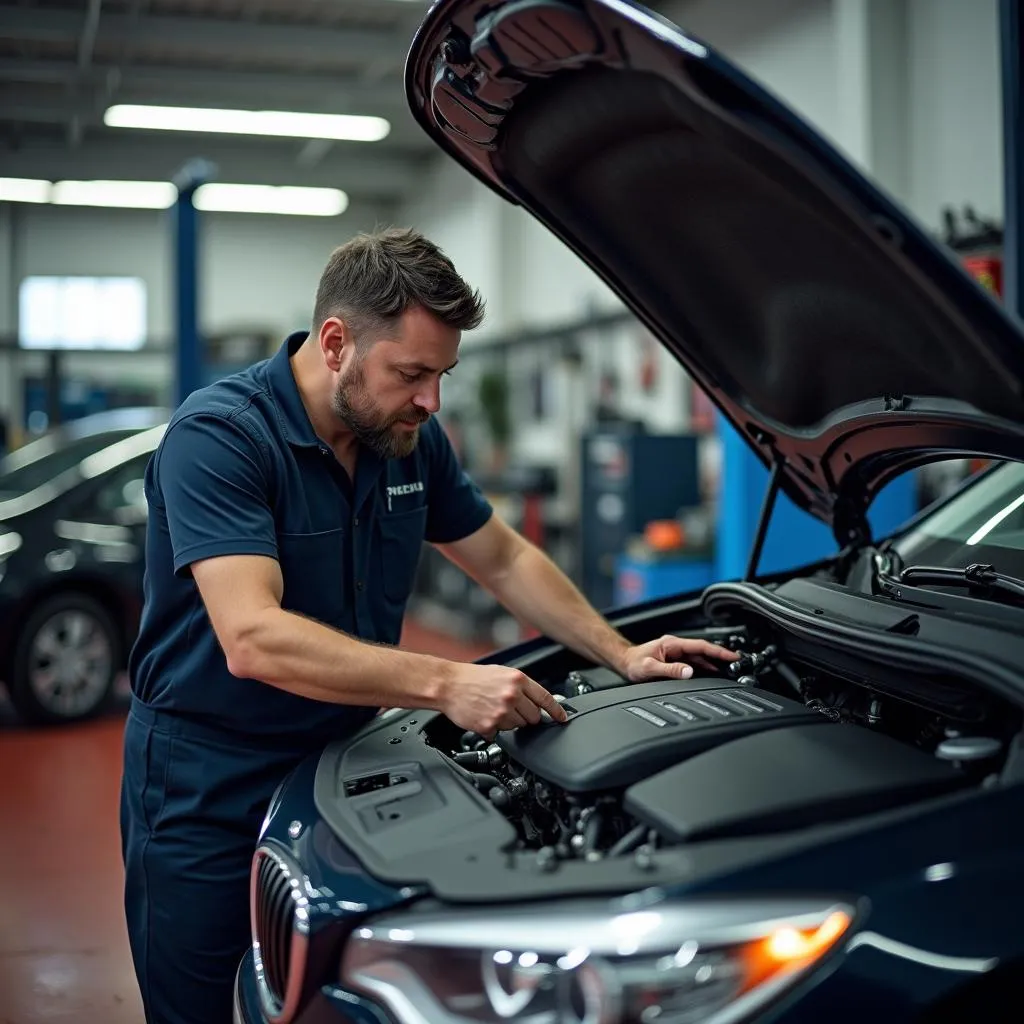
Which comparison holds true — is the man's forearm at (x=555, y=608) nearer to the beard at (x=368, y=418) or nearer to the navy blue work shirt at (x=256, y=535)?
the navy blue work shirt at (x=256, y=535)

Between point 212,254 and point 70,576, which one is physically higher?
point 212,254

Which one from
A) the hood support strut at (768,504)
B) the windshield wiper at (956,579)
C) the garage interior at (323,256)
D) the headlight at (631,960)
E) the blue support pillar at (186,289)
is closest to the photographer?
the headlight at (631,960)

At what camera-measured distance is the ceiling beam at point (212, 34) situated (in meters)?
8.08

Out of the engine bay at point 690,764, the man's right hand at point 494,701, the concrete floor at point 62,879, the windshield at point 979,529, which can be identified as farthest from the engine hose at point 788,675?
the concrete floor at point 62,879

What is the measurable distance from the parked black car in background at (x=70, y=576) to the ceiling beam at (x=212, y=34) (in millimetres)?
4347

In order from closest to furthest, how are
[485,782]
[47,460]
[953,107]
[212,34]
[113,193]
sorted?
1. [485,782]
2. [47,460]
3. [953,107]
4. [212,34]
5. [113,193]

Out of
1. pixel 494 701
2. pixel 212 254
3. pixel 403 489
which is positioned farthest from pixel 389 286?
pixel 212 254

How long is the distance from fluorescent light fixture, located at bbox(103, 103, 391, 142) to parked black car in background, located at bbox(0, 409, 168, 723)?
218 inches

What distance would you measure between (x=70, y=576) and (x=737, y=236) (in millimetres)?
4023

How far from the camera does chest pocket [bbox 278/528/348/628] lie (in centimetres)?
176

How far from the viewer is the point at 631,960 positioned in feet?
3.28

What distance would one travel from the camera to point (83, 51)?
897cm

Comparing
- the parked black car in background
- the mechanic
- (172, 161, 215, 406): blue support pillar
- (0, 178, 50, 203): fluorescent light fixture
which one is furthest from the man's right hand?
(0, 178, 50, 203): fluorescent light fixture

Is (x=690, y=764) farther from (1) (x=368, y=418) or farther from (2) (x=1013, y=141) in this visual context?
(2) (x=1013, y=141)
